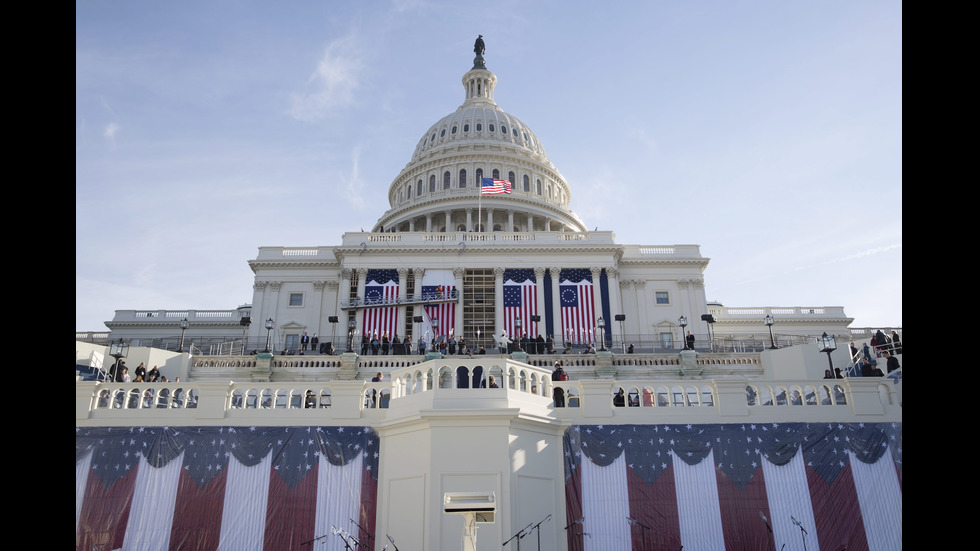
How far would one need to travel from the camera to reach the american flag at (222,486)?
15.1 metres

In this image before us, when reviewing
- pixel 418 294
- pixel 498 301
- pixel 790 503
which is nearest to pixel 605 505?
pixel 790 503

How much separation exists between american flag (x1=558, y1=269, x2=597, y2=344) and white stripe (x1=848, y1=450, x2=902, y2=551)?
34.4m

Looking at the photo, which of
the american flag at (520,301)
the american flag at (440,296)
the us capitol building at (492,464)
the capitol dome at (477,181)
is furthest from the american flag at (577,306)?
the us capitol building at (492,464)

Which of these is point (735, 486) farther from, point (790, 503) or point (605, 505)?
point (605, 505)

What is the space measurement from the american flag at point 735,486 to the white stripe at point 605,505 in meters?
0.02

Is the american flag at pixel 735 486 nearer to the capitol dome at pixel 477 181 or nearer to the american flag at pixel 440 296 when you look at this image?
the american flag at pixel 440 296

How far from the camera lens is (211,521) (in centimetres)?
1524

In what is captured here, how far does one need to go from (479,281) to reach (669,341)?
1607 centimetres

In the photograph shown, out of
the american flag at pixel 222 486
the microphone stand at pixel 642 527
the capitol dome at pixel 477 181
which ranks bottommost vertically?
the microphone stand at pixel 642 527

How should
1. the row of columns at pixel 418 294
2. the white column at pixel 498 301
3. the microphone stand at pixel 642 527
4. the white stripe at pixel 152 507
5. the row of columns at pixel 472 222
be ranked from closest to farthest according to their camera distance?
the white stripe at pixel 152 507 → the microphone stand at pixel 642 527 → the white column at pixel 498 301 → the row of columns at pixel 418 294 → the row of columns at pixel 472 222

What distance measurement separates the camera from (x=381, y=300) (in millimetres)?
52969

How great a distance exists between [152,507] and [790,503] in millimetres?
14381
